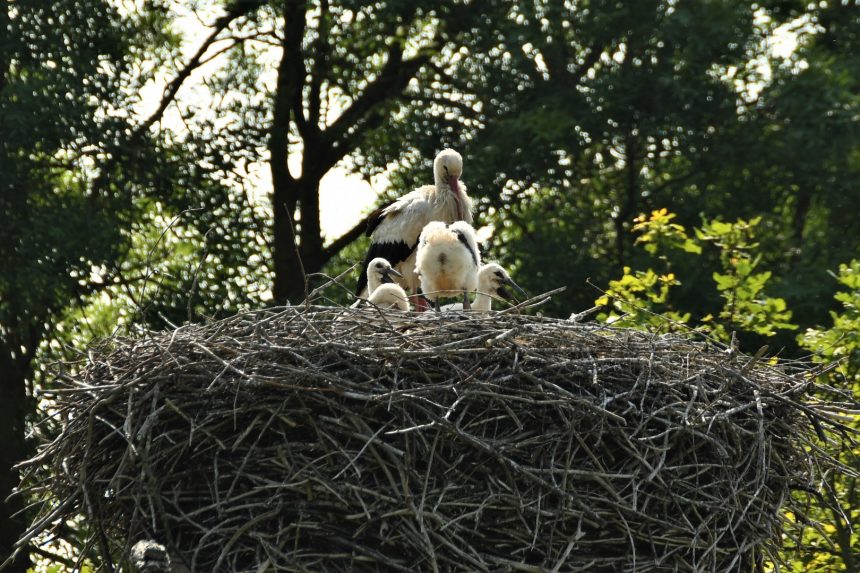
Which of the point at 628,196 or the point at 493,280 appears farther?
the point at 628,196

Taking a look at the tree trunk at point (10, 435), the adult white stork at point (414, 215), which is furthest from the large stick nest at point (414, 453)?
the tree trunk at point (10, 435)

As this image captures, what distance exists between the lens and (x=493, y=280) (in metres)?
9.41

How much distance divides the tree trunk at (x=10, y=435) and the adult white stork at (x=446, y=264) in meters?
7.01

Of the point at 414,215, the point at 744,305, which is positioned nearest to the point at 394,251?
the point at 414,215

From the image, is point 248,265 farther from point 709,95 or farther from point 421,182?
point 709,95

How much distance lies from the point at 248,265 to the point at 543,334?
9358 mm

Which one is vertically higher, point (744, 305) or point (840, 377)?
point (744, 305)

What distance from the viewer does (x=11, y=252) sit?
14859 mm

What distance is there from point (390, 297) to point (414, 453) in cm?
224

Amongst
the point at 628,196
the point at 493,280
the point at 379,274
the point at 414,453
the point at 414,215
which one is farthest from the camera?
the point at 628,196

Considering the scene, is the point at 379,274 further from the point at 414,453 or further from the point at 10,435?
the point at 10,435

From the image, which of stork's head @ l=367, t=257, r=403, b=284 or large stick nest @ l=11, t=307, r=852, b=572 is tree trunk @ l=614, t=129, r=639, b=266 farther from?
large stick nest @ l=11, t=307, r=852, b=572

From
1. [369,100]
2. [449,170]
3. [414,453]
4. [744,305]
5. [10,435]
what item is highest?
[369,100]

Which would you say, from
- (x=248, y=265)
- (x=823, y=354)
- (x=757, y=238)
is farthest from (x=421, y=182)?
(x=823, y=354)
